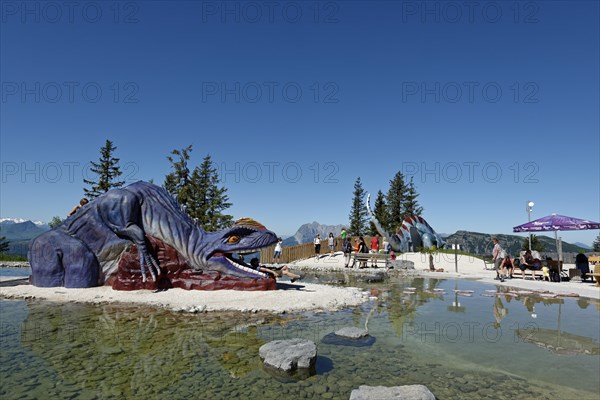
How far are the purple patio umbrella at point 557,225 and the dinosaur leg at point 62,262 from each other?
58.6 feet

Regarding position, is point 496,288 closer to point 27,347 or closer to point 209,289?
point 209,289

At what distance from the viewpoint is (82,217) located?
1154 cm

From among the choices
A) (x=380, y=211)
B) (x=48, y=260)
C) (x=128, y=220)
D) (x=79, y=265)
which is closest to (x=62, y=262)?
(x=48, y=260)

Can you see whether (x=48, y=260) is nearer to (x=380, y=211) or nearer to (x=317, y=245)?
(x=317, y=245)

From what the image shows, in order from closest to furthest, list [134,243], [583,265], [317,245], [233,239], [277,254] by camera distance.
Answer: [134,243], [233,239], [583,265], [277,254], [317,245]

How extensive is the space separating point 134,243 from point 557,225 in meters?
17.0

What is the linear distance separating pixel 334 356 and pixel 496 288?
1002 centimetres

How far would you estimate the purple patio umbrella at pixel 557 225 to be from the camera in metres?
14.9

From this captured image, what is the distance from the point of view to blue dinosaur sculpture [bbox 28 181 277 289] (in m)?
10.8

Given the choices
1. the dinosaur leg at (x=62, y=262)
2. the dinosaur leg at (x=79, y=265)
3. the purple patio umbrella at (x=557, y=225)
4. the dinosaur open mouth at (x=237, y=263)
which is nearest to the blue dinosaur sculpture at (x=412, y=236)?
the purple patio umbrella at (x=557, y=225)

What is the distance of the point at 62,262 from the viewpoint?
11.3m
